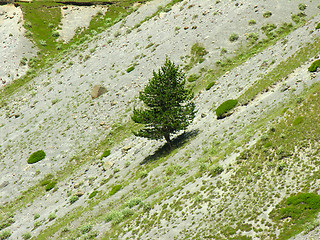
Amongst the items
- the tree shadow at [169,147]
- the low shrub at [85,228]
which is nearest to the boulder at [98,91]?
the tree shadow at [169,147]

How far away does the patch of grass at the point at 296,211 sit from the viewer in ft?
53.1

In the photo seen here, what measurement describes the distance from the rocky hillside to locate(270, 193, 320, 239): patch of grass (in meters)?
0.06

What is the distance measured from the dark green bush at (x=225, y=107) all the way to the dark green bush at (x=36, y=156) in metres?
25.6

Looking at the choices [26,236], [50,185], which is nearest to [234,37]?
[50,185]

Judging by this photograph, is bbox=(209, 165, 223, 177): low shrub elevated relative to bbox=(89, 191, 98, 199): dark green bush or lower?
elevated

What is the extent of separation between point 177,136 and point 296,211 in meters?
21.8

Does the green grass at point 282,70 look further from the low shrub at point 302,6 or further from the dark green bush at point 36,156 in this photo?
the dark green bush at point 36,156

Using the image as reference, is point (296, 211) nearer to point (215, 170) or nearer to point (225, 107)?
point (215, 170)

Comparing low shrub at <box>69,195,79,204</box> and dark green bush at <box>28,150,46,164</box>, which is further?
dark green bush at <box>28,150,46,164</box>

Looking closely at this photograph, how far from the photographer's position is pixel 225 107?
3538 cm

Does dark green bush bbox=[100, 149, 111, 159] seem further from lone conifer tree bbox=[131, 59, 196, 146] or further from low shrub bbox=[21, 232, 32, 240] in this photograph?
low shrub bbox=[21, 232, 32, 240]

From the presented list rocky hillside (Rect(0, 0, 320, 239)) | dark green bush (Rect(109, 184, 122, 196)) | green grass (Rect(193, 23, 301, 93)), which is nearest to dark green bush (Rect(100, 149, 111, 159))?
rocky hillside (Rect(0, 0, 320, 239))

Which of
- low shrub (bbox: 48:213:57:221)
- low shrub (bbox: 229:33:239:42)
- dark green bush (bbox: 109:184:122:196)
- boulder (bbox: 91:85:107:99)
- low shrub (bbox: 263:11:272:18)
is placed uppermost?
boulder (bbox: 91:85:107:99)

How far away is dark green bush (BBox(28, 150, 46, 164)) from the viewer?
46.4 m
